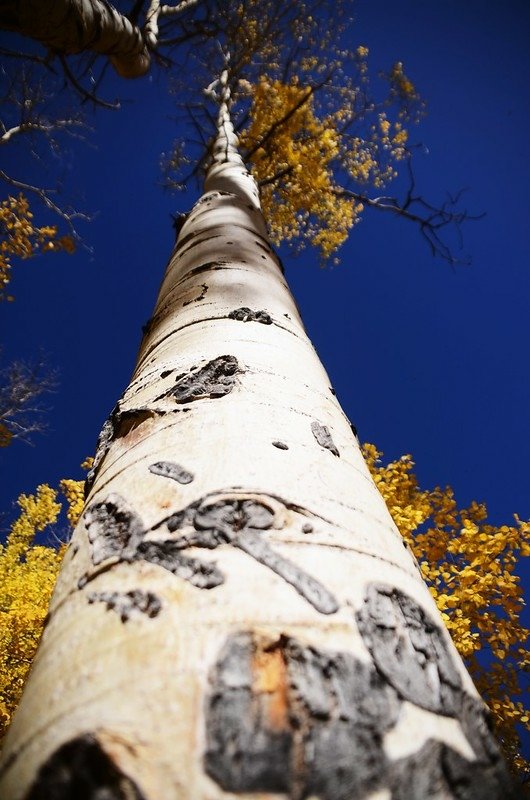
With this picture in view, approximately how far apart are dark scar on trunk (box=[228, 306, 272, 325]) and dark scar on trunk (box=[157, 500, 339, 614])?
2.31ft

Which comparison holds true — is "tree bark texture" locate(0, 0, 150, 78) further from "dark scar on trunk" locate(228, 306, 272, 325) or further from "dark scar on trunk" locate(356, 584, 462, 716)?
"dark scar on trunk" locate(356, 584, 462, 716)

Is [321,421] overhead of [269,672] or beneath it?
overhead

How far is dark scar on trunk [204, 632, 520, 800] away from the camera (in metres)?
0.35

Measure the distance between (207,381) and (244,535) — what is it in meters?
0.39

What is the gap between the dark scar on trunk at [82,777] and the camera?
→ 0.33m

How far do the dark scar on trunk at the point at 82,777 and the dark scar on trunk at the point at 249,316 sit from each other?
97 centimetres

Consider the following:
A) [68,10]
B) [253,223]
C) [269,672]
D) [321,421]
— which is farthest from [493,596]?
[68,10]

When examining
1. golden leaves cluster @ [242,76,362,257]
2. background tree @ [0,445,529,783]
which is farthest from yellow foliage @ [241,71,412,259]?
background tree @ [0,445,529,783]

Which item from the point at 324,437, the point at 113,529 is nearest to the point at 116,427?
the point at 113,529

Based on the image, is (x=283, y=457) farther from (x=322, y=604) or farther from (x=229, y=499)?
(x=322, y=604)

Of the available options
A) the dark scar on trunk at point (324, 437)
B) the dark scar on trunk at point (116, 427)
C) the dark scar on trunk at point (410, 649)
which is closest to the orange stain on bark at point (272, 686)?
the dark scar on trunk at point (410, 649)

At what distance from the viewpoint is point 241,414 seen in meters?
0.76

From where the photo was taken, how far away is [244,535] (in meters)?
0.54

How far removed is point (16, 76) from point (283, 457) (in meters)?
8.94
